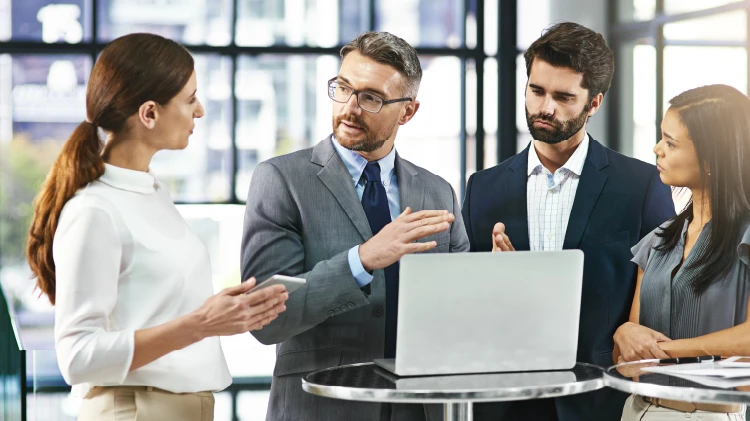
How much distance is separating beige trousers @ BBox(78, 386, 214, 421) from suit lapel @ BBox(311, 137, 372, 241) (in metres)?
0.75

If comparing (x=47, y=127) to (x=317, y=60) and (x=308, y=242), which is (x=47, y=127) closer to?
(x=317, y=60)

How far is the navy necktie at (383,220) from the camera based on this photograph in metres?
2.70

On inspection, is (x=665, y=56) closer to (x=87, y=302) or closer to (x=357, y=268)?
(x=357, y=268)

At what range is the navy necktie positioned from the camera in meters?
2.70

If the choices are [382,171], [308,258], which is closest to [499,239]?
[382,171]

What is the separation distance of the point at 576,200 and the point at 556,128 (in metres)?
0.23

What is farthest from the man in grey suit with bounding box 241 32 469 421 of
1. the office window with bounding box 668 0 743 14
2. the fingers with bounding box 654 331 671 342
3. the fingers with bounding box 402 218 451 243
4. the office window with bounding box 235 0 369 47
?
the office window with bounding box 235 0 369 47

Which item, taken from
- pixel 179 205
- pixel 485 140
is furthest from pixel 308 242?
pixel 485 140

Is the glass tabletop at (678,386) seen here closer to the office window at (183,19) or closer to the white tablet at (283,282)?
the white tablet at (283,282)

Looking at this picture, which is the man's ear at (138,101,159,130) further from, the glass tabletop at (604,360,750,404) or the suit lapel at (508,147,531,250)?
the suit lapel at (508,147,531,250)

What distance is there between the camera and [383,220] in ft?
8.95

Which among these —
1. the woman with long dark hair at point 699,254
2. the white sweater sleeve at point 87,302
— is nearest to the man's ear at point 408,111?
the woman with long dark hair at point 699,254

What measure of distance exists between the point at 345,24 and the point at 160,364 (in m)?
4.95

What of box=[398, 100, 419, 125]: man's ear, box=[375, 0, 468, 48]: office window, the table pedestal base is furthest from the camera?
box=[375, 0, 468, 48]: office window
